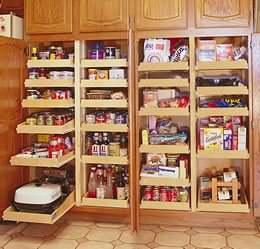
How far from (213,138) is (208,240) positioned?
2.25 feet

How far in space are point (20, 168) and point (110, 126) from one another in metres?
0.76

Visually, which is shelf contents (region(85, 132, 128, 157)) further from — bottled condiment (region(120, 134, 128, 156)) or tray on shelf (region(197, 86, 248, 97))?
tray on shelf (region(197, 86, 248, 97))

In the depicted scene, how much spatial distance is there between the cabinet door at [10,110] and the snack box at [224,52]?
142 centimetres

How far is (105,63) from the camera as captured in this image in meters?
2.50

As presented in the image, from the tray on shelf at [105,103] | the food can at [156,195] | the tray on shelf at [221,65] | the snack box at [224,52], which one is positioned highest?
the snack box at [224,52]

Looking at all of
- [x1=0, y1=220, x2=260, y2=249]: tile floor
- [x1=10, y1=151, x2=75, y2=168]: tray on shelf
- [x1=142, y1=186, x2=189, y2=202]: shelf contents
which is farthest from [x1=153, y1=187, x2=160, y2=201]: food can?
[x1=10, y1=151, x2=75, y2=168]: tray on shelf

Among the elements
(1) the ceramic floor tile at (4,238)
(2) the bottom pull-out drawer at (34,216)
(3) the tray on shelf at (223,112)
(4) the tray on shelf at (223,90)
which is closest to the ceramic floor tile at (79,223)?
(2) the bottom pull-out drawer at (34,216)

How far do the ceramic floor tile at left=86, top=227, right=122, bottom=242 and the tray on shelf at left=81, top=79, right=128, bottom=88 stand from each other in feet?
3.39

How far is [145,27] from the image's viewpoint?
2.43 m

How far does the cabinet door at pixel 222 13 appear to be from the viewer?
233 cm

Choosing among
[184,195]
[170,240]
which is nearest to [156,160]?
[184,195]

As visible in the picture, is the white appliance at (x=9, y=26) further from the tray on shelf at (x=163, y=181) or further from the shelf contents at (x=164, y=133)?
the tray on shelf at (x=163, y=181)

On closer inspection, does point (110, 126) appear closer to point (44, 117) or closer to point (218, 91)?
point (44, 117)

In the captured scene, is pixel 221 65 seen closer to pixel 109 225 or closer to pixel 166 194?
pixel 166 194
